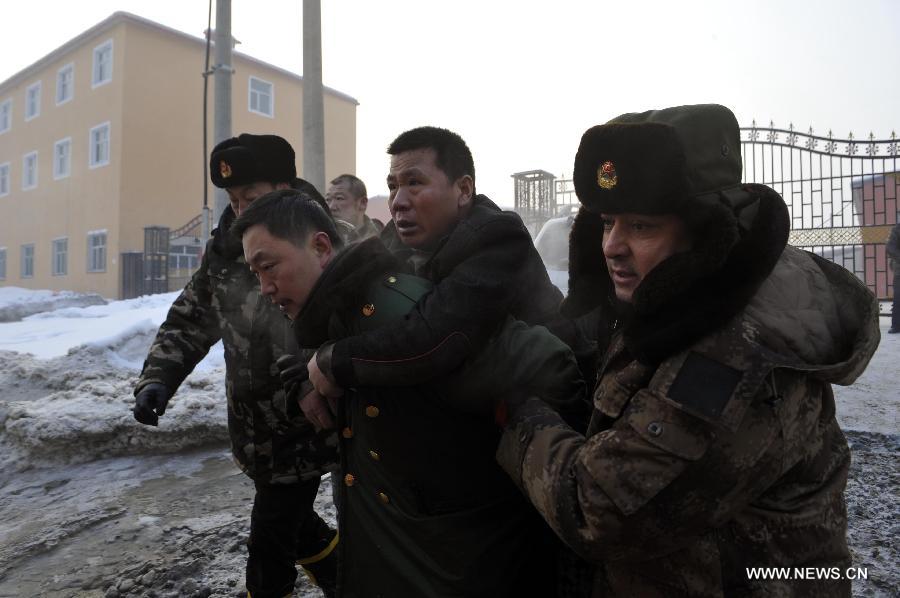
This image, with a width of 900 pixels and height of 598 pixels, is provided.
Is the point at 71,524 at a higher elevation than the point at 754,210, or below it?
below

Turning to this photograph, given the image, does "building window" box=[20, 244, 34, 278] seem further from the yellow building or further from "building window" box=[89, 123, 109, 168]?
"building window" box=[89, 123, 109, 168]

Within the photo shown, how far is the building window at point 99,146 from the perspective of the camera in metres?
21.8

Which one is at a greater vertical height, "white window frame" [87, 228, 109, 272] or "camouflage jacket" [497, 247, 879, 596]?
"white window frame" [87, 228, 109, 272]

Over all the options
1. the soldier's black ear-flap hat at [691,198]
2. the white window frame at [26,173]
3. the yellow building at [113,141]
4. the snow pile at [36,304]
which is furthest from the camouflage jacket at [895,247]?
the white window frame at [26,173]

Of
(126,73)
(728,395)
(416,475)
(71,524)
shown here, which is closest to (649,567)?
(728,395)

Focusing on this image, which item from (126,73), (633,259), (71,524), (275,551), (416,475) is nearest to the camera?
(633,259)

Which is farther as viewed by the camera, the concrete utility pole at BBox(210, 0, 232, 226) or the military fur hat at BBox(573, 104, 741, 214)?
the concrete utility pole at BBox(210, 0, 232, 226)

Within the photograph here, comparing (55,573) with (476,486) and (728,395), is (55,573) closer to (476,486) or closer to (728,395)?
(476,486)

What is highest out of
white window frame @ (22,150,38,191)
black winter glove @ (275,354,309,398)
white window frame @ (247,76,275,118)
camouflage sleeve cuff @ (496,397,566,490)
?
white window frame @ (247,76,275,118)

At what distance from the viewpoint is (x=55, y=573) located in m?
2.87

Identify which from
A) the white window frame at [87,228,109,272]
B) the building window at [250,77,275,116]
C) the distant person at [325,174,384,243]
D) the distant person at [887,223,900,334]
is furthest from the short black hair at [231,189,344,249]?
the building window at [250,77,275,116]

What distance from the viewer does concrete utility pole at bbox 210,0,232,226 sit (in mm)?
7258

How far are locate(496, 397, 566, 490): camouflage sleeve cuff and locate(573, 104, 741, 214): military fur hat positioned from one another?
437mm

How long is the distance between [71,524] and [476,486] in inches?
121
